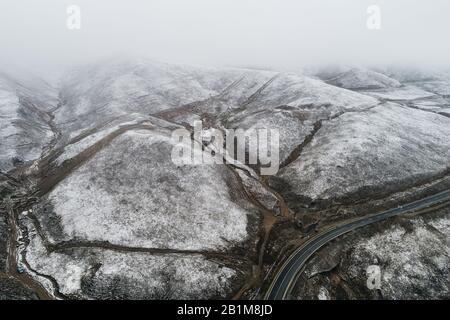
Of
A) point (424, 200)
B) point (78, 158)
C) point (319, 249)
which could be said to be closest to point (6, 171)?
point (78, 158)

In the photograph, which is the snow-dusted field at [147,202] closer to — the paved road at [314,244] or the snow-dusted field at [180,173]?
the snow-dusted field at [180,173]

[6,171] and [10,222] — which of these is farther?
[6,171]

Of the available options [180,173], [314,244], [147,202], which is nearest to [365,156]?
[314,244]

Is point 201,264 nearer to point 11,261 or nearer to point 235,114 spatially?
point 11,261

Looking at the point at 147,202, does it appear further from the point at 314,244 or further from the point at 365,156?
the point at 365,156

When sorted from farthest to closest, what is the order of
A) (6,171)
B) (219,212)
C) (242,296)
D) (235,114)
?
(235,114) < (6,171) < (219,212) < (242,296)

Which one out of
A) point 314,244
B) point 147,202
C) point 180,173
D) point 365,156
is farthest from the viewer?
point 365,156

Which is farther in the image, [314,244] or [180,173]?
[180,173]

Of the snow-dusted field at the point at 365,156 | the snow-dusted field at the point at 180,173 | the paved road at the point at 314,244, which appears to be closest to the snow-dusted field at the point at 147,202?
the snow-dusted field at the point at 180,173
